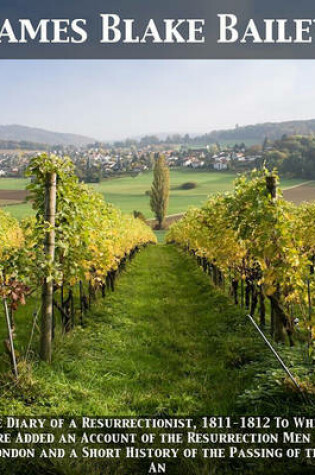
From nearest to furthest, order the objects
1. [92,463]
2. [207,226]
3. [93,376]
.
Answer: [92,463]
[93,376]
[207,226]

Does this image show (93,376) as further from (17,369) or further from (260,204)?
(260,204)

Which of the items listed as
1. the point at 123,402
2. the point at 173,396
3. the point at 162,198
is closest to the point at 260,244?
the point at 173,396

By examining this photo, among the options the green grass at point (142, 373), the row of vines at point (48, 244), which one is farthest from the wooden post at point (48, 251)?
the green grass at point (142, 373)

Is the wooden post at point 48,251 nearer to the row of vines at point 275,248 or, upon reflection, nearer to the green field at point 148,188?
the row of vines at point 275,248

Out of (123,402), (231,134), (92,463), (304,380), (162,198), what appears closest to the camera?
(92,463)

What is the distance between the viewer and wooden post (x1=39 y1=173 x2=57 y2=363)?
539 centimetres

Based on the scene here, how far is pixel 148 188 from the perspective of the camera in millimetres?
83875

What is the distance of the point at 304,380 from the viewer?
4.34 metres

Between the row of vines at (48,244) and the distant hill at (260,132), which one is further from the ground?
the distant hill at (260,132)

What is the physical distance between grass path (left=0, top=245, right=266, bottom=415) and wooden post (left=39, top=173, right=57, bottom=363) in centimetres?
31

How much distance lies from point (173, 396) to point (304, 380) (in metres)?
1.64

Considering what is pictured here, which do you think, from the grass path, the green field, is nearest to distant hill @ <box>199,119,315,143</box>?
the green field

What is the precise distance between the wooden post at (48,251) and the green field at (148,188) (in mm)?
59447

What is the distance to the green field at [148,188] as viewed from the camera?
230 ft
